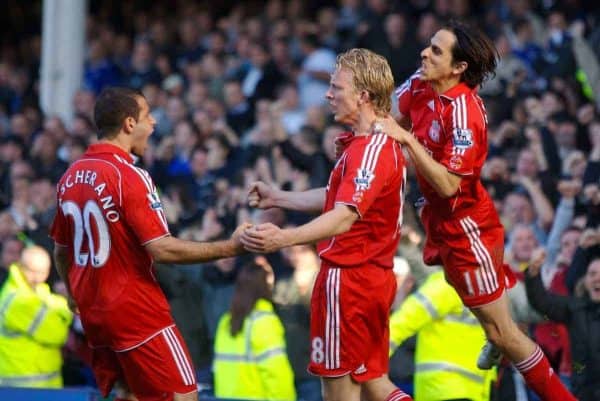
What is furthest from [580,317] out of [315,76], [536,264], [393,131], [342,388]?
[315,76]

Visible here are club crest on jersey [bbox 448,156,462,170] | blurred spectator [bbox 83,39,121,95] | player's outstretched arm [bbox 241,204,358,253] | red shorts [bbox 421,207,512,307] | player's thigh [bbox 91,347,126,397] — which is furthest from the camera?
blurred spectator [bbox 83,39,121,95]

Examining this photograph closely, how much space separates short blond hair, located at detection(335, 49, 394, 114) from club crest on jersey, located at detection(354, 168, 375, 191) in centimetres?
37

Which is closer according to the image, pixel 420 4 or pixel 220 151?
pixel 220 151

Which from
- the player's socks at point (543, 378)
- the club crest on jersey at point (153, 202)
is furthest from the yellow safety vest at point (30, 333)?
the player's socks at point (543, 378)

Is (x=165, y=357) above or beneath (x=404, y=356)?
above

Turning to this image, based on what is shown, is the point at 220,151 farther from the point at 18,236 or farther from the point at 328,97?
the point at 328,97

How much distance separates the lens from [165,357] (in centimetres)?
728

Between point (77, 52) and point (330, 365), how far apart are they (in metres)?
10.9

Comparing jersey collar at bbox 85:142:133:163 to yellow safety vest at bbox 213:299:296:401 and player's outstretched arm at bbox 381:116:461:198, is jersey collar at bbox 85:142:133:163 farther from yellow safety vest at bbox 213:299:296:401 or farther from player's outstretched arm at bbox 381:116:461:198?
yellow safety vest at bbox 213:299:296:401

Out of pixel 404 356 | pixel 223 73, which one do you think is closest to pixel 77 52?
pixel 223 73

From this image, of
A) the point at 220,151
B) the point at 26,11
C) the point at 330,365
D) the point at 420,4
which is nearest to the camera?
the point at 330,365

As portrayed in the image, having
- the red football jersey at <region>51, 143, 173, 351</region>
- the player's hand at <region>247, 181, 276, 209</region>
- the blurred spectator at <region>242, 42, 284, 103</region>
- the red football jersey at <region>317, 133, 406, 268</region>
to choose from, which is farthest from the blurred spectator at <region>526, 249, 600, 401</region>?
the blurred spectator at <region>242, 42, 284, 103</region>

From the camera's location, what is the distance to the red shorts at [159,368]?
7.27 meters

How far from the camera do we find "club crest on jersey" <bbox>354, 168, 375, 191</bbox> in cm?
695
